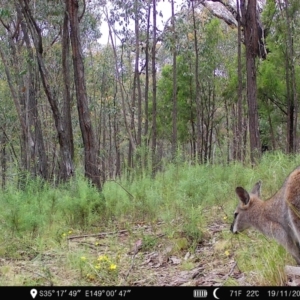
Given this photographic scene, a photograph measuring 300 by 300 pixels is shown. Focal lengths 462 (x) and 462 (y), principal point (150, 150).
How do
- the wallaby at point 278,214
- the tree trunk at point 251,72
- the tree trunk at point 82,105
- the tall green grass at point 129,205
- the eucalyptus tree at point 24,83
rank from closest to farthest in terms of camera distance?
1. the wallaby at point 278,214
2. the tall green grass at point 129,205
3. the tree trunk at point 82,105
4. the tree trunk at point 251,72
5. the eucalyptus tree at point 24,83

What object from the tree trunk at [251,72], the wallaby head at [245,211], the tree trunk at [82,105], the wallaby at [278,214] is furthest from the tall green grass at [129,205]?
the tree trunk at [251,72]

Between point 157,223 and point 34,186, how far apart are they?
121 inches

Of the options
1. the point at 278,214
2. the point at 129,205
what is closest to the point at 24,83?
the point at 129,205

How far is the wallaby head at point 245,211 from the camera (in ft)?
14.9

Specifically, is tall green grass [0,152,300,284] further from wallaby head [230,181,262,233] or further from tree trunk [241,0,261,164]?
tree trunk [241,0,261,164]

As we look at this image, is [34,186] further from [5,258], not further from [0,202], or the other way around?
[5,258]

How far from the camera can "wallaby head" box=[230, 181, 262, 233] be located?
14.9 ft

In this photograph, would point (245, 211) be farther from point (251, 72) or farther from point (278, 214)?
point (251, 72)

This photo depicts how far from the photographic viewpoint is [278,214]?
159 inches
